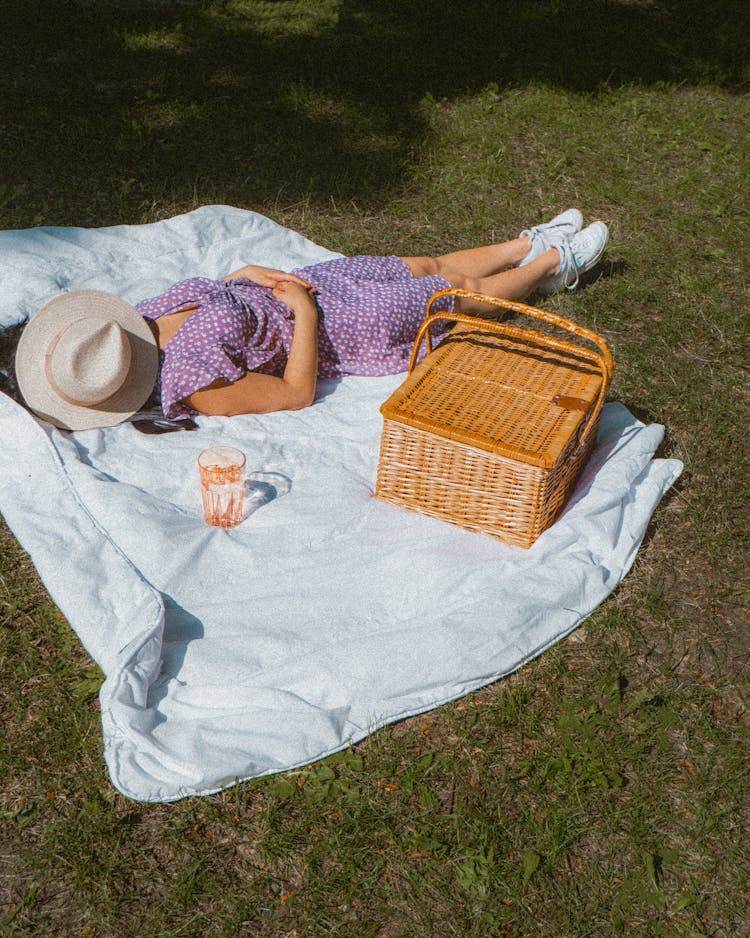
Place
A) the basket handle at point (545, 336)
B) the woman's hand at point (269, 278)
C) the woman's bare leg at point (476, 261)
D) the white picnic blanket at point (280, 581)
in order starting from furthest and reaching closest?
1. the woman's bare leg at point (476, 261)
2. the woman's hand at point (269, 278)
3. the basket handle at point (545, 336)
4. the white picnic blanket at point (280, 581)

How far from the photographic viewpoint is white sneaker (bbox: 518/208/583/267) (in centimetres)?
469

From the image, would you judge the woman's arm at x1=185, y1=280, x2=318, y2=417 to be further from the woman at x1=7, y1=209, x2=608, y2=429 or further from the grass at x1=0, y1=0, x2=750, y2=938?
the grass at x1=0, y1=0, x2=750, y2=938

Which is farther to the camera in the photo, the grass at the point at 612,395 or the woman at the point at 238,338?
the woman at the point at 238,338

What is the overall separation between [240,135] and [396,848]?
480 centimetres

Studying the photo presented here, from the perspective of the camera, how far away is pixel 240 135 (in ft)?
19.7

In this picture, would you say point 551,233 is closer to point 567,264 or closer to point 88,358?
point 567,264

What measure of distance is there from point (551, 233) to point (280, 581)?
103 inches

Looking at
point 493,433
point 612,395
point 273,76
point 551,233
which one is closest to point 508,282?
point 551,233

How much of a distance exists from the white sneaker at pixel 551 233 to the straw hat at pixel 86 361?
2.01m

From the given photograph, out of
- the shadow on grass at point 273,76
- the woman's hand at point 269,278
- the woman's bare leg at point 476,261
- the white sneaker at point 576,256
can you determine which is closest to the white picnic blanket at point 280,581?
the woman's hand at point 269,278

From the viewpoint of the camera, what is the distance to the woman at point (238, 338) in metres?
3.43

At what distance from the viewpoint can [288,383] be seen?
3.80 m

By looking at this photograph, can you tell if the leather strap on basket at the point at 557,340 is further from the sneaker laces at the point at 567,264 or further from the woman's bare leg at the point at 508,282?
the sneaker laces at the point at 567,264

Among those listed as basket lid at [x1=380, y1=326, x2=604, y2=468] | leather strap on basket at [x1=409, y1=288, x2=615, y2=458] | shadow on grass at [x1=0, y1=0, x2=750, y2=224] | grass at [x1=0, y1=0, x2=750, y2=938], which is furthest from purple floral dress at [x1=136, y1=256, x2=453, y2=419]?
shadow on grass at [x1=0, y1=0, x2=750, y2=224]
